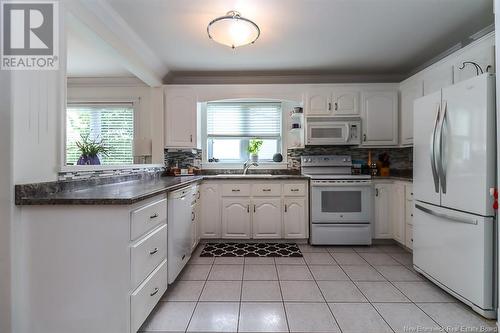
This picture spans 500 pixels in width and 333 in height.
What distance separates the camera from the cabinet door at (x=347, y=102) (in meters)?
3.59

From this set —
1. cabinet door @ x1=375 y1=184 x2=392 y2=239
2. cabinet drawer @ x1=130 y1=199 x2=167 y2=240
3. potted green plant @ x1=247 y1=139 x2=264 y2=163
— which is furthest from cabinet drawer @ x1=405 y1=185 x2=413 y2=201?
cabinet drawer @ x1=130 y1=199 x2=167 y2=240

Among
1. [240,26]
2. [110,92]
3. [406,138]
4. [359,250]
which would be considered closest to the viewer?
[240,26]

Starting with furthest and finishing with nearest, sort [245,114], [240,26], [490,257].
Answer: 1. [245,114]
2. [240,26]
3. [490,257]

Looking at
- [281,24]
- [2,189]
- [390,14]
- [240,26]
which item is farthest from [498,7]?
[2,189]

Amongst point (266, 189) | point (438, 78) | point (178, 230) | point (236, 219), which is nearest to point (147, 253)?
point (178, 230)

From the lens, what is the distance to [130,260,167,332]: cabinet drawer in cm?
145

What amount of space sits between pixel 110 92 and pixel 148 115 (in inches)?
26.1

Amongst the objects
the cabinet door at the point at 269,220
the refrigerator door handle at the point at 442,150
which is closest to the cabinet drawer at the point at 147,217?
the cabinet door at the point at 269,220

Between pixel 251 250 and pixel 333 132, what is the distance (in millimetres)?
1987

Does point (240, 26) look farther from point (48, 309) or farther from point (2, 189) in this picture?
point (48, 309)

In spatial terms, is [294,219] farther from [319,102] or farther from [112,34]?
[112,34]

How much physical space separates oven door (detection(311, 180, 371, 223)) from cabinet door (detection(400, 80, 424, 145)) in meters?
Result: 0.88

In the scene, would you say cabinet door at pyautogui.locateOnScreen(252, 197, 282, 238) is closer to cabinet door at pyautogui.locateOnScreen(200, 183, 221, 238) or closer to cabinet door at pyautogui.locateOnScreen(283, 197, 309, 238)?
cabinet door at pyautogui.locateOnScreen(283, 197, 309, 238)

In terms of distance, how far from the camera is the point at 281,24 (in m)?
2.39
